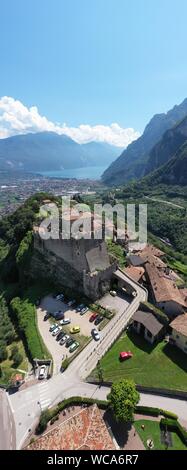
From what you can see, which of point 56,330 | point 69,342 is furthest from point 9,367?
point 69,342

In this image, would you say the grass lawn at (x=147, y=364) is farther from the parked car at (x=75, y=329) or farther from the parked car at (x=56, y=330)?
the parked car at (x=56, y=330)

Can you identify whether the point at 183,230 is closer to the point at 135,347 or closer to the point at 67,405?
the point at 135,347

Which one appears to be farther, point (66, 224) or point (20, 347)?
point (66, 224)

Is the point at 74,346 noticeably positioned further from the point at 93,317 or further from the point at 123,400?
the point at 123,400

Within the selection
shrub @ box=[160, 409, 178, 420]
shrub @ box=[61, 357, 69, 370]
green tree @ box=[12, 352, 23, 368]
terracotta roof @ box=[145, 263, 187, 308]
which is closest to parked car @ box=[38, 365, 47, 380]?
shrub @ box=[61, 357, 69, 370]

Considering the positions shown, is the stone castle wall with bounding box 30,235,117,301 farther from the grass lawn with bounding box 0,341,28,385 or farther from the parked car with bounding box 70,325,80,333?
the grass lawn with bounding box 0,341,28,385

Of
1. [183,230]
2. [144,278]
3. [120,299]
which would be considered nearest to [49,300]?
[120,299]
